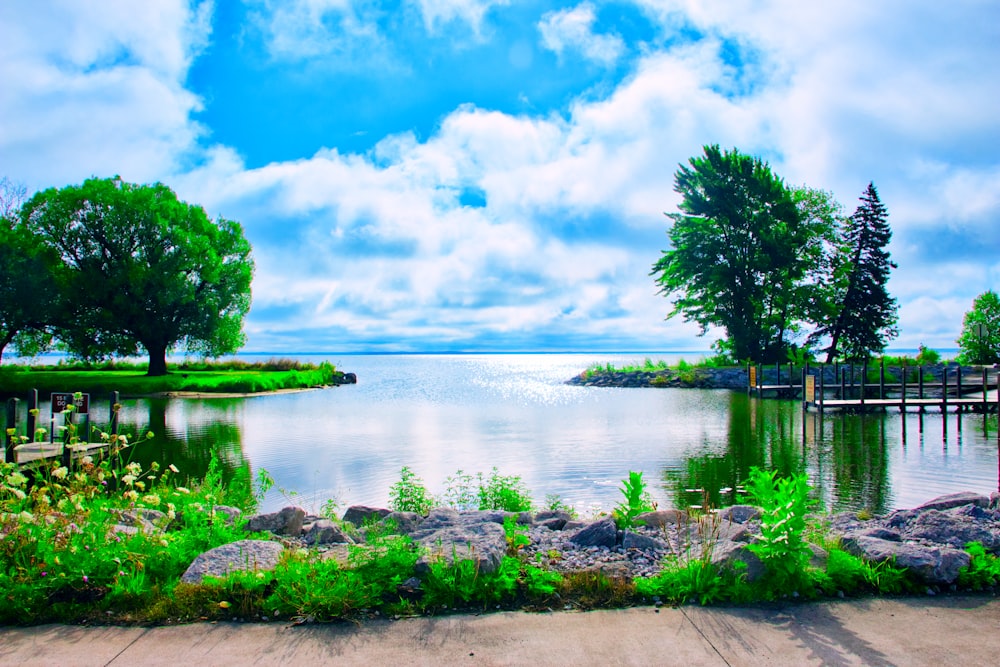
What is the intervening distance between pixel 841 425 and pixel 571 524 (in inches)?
739

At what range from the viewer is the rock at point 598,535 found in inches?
252

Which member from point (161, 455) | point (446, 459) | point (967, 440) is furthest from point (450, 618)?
point (967, 440)

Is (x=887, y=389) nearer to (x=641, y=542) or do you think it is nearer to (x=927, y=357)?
(x=927, y=357)

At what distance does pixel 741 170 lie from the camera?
46.9 m

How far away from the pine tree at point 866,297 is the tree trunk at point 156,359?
156 ft

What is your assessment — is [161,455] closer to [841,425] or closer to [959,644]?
[959,644]

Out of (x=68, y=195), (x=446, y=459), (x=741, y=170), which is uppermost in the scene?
(x=741, y=170)

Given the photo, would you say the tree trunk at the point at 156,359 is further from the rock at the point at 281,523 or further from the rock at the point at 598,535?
the rock at the point at 598,535

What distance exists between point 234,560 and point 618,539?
3.54 m

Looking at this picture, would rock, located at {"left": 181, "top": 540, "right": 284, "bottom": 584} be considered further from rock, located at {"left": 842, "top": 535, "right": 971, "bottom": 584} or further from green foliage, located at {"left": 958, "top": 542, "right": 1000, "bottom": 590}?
green foliage, located at {"left": 958, "top": 542, "right": 1000, "bottom": 590}

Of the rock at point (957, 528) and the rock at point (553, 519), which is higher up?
the rock at point (957, 528)

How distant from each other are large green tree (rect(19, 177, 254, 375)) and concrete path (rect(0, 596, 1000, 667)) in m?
42.9

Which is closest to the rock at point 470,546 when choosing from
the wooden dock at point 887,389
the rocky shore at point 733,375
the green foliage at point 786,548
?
the green foliage at point 786,548

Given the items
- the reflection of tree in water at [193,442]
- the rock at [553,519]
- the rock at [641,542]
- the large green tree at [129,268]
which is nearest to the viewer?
the rock at [641,542]
